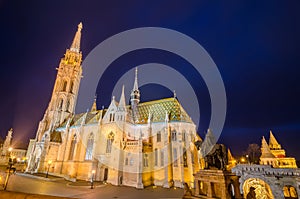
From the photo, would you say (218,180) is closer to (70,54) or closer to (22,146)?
(70,54)

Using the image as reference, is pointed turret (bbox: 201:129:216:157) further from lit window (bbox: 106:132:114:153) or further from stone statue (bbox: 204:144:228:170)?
lit window (bbox: 106:132:114:153)

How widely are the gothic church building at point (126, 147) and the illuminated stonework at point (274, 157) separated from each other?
2445 centimetres

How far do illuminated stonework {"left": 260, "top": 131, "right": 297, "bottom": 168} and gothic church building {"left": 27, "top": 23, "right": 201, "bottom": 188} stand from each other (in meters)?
24.5

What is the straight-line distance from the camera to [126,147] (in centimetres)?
2684

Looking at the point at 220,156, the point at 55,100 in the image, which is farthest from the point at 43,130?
the point at 220,156

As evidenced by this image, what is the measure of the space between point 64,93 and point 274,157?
200 feet

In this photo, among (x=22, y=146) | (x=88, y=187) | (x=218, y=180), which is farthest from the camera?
(x=22, y=146)

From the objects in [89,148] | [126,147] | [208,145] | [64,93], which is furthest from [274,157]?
[64,93]

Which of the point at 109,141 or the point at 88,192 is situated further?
the point at 109,141

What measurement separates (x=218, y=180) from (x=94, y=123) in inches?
1215

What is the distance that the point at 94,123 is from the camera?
3347 cm

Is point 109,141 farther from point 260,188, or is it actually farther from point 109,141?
point 260,188

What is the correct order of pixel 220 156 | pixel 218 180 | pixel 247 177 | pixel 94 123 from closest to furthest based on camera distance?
pixel 218 180
pixel 220 156
pixel 247 177
pixel 94 123

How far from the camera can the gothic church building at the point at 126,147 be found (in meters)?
25.8
